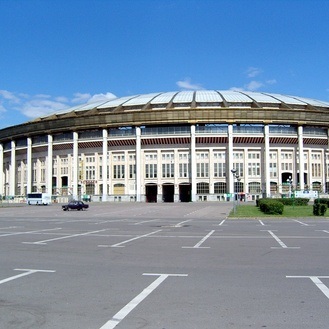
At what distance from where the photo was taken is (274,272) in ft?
34.4

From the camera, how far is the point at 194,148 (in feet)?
270

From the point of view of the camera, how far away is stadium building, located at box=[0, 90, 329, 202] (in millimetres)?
81625

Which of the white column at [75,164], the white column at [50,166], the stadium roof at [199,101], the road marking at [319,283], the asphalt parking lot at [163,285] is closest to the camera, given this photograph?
the asphalt parking lot at [163,285]

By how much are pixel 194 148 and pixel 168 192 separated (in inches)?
455

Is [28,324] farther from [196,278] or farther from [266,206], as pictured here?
[266,206]

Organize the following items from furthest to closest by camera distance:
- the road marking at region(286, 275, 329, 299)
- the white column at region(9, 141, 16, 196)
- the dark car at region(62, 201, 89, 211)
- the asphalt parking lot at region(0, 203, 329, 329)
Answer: the white column at region(9, 141, 16, 196) → the dark car at region(62, 201, 89, 211) → the road marking at region(286, 275, 329, 299) → the asphalt parking lot at region(0, 203, 329, 329)

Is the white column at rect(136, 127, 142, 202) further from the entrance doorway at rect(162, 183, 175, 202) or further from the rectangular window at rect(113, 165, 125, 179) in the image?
the entrance doorway at rect(162, 183, 175, 202)

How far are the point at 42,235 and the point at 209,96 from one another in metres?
74.1

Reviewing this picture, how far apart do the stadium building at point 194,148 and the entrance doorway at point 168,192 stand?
0.21 meters

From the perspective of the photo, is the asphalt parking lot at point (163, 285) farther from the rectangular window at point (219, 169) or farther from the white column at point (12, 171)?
the white column at point (12, 171)

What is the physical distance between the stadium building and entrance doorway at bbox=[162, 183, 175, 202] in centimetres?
21

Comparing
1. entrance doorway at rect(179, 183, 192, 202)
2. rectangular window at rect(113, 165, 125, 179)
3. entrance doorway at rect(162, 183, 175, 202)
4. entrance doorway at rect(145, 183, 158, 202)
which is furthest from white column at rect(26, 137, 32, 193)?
entrance doorway at rect(179, 183, 192, 202)

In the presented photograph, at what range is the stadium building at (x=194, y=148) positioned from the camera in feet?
268

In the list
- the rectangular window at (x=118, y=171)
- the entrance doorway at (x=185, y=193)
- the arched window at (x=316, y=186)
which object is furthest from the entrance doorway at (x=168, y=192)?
the arched window at (x=316, y=186)
